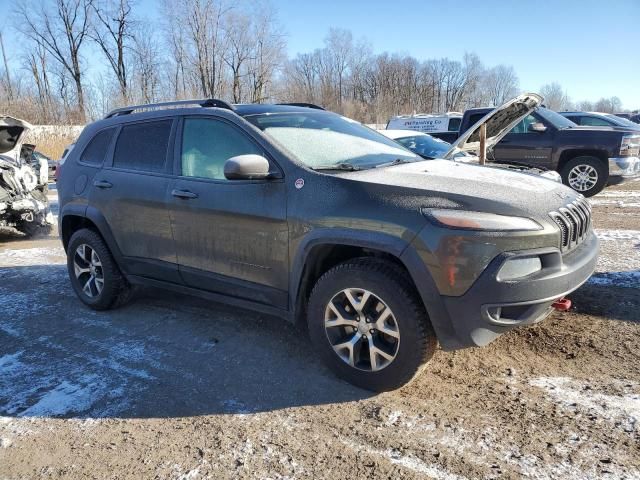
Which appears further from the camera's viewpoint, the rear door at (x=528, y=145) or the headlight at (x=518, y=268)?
the rear door at (x=528, y=145)

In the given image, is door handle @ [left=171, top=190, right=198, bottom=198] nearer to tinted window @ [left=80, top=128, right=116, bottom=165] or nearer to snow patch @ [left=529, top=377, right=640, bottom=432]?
tinted window @ [left=80, top=128, right=116, bottom=165]

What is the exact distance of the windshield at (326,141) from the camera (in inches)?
137

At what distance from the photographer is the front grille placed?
112 inches

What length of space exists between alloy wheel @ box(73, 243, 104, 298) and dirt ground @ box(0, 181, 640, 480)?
40 cm

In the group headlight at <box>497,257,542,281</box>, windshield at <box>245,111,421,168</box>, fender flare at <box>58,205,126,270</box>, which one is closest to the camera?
headlight at <box>497,257,542,281</box>

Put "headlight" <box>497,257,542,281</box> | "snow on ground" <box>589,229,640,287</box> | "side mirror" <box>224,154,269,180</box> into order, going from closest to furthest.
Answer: "headlight" <box>497,257,542,281</box>, "side mirror" <box>224,154,269,180</box>, "snow on ground" <box>589,229,640,287</box>

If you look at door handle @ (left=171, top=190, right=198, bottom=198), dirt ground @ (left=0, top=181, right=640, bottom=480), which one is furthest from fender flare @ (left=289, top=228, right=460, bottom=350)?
door handle @ (left=171, top=190, right=198, bottom=198)

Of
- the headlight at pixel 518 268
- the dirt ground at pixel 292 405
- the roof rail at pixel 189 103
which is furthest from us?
the roof rail at pixel 189 103

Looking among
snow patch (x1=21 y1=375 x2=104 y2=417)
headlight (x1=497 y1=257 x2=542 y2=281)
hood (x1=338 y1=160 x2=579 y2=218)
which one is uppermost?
hood (x1=338 y1=160 x2=579 y2=218)

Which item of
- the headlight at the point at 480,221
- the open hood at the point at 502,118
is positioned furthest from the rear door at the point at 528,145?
the headlight at the point at 480,221

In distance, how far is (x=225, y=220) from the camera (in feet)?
11.6

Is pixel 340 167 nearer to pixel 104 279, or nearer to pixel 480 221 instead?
pixel 480 221

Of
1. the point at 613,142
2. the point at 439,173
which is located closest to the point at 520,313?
the point at 439,173

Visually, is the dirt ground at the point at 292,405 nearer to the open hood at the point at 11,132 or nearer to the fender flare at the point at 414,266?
the fender flare at the point at 414,266
